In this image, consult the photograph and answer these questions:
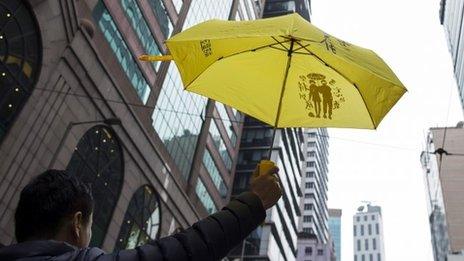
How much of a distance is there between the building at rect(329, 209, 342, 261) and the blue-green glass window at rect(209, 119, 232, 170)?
465ft

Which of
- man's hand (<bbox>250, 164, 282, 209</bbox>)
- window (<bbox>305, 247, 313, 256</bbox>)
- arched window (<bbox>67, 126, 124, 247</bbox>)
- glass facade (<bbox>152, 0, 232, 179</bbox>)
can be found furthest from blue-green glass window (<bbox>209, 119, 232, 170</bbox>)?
window (<bbox>305, 247, 313, 256</bbox>)

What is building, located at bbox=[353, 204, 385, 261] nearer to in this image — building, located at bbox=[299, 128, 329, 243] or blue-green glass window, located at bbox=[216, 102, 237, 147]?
building, located at bbox=[299, 128, 329, 243]

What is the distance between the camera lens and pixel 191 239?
1.71m

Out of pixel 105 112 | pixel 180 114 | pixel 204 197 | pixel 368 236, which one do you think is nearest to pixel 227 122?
A: pixel 204 197

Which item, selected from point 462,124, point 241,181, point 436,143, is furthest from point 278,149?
point 462,124

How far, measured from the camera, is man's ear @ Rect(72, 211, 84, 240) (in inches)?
75.5

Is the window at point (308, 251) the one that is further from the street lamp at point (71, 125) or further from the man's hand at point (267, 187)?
the man's hand at point (267, 187)

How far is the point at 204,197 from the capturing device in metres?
32.9

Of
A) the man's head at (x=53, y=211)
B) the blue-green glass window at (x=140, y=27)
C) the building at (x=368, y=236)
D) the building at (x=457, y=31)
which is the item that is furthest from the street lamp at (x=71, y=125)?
the building at (x=368, y=236)

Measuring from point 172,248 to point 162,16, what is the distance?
25839 millimetres

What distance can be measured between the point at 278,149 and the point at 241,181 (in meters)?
5.87

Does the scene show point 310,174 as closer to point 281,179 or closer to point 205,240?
point 281,179

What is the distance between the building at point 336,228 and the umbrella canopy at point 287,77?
17521 centimetres

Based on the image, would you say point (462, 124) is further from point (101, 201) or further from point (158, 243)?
point (158, 243)
